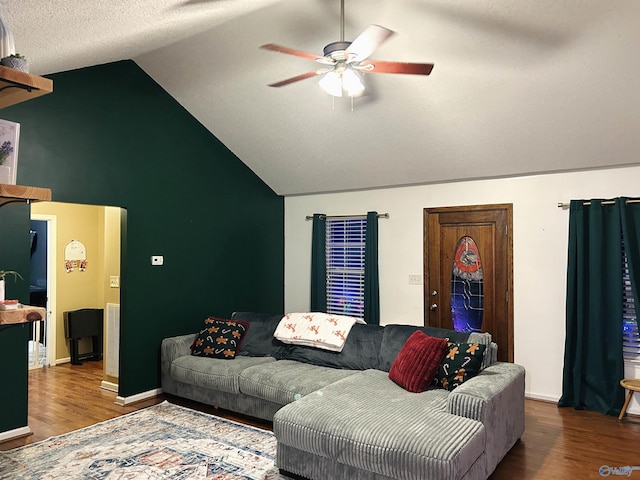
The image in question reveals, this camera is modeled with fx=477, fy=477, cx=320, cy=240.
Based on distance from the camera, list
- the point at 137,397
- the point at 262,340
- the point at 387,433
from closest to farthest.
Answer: the point at 387,433 < the point at 137,397 < the point at 262,340

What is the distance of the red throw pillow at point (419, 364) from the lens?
Answer: 3.58m

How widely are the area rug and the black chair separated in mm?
2482

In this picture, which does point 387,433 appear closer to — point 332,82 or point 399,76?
point 332,82

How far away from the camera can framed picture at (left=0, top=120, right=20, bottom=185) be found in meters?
1.50

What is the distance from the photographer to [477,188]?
17.3ft

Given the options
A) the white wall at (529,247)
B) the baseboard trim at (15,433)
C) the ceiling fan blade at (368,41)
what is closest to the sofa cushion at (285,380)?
the baseboard trim at (15,433)

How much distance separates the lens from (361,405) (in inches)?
126

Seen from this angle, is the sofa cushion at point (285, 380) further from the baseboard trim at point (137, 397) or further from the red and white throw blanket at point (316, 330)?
the baseboard trim at point (137, 397)

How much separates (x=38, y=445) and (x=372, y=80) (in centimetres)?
403

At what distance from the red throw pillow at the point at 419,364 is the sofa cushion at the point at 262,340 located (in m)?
1.43

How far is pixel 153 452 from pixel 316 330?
174 centimetres

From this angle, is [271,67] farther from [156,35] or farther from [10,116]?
[10,116]

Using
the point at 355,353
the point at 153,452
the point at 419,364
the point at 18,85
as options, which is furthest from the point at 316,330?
the point at 18,85

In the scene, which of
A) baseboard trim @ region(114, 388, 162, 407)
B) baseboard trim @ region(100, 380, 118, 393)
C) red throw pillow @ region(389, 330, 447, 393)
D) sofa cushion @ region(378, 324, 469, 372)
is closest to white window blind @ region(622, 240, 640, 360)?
sofa cushion @ region(378, 324, 469, 372)
